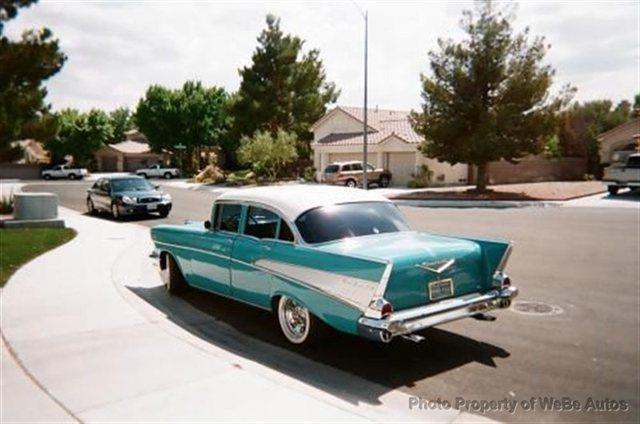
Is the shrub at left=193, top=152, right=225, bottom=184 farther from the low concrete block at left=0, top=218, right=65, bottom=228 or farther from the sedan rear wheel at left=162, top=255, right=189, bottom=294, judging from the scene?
the sedan rear wheel at left=162, top=255, right=189, bottom=294

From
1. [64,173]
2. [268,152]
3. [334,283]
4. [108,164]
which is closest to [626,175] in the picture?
[268,152]

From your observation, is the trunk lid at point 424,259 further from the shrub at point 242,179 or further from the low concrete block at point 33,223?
the shrub at point 242,179

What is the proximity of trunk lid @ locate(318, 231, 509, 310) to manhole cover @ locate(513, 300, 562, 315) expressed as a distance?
1.86 meters

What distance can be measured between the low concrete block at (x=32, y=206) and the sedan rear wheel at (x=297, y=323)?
12.8m

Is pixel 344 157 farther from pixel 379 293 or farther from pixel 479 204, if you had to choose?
pixel 379 293

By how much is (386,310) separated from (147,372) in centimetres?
238

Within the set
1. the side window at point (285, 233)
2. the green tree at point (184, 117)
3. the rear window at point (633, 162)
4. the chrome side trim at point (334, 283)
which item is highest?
the green tree at point (184, 117)

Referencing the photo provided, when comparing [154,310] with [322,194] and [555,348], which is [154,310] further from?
[555,348]

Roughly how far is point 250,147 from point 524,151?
23.7m

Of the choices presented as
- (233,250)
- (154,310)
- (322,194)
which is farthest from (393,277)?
(154,310)

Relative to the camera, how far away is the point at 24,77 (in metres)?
16.0

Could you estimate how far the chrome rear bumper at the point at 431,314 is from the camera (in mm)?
4973

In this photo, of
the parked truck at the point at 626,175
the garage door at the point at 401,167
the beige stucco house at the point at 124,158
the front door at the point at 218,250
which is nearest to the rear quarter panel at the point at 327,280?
the front door at the point at 218,250

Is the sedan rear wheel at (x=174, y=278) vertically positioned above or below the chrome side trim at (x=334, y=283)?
below
